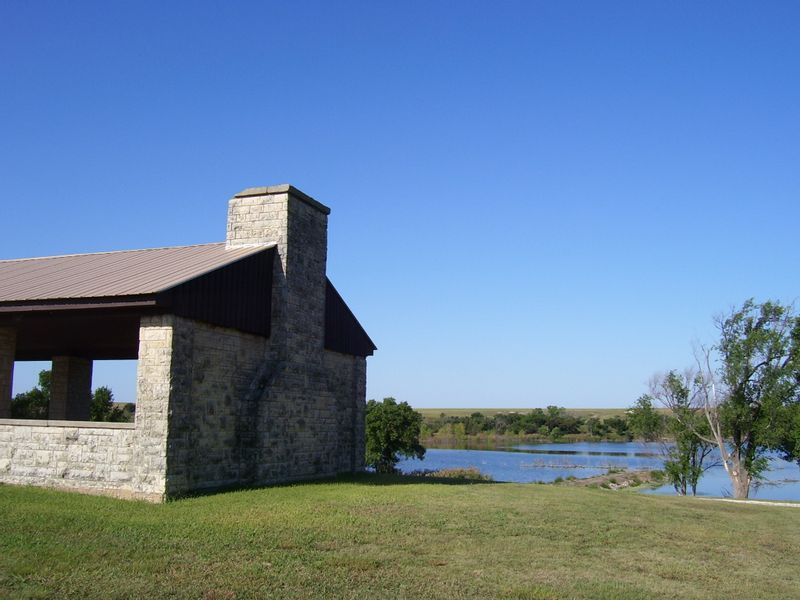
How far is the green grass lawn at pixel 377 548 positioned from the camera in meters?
8.20

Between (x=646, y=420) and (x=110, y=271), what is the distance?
102 feet

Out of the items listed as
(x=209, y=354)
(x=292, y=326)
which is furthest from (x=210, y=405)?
(x=292, y=326)

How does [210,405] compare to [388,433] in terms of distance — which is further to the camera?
[388,433]

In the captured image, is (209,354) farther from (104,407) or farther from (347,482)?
(104,407)

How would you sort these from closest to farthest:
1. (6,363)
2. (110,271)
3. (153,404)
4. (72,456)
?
(153,404) < (72,456) < (6,363) < (110,271)

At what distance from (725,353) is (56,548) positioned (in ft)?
98.3

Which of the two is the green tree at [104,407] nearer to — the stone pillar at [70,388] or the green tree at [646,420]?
the stone pillar at [70,388]

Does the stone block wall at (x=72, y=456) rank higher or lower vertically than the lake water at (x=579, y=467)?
higher

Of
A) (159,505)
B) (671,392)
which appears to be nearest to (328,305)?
(159,505)

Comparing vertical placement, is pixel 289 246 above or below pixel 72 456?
above

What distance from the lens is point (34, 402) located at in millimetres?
39375

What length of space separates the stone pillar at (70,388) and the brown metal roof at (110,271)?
4.63 meters

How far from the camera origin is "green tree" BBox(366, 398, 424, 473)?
143 feet

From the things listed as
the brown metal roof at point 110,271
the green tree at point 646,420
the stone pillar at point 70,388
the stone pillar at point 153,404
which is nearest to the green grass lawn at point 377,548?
the stone pillar at point 153,404
